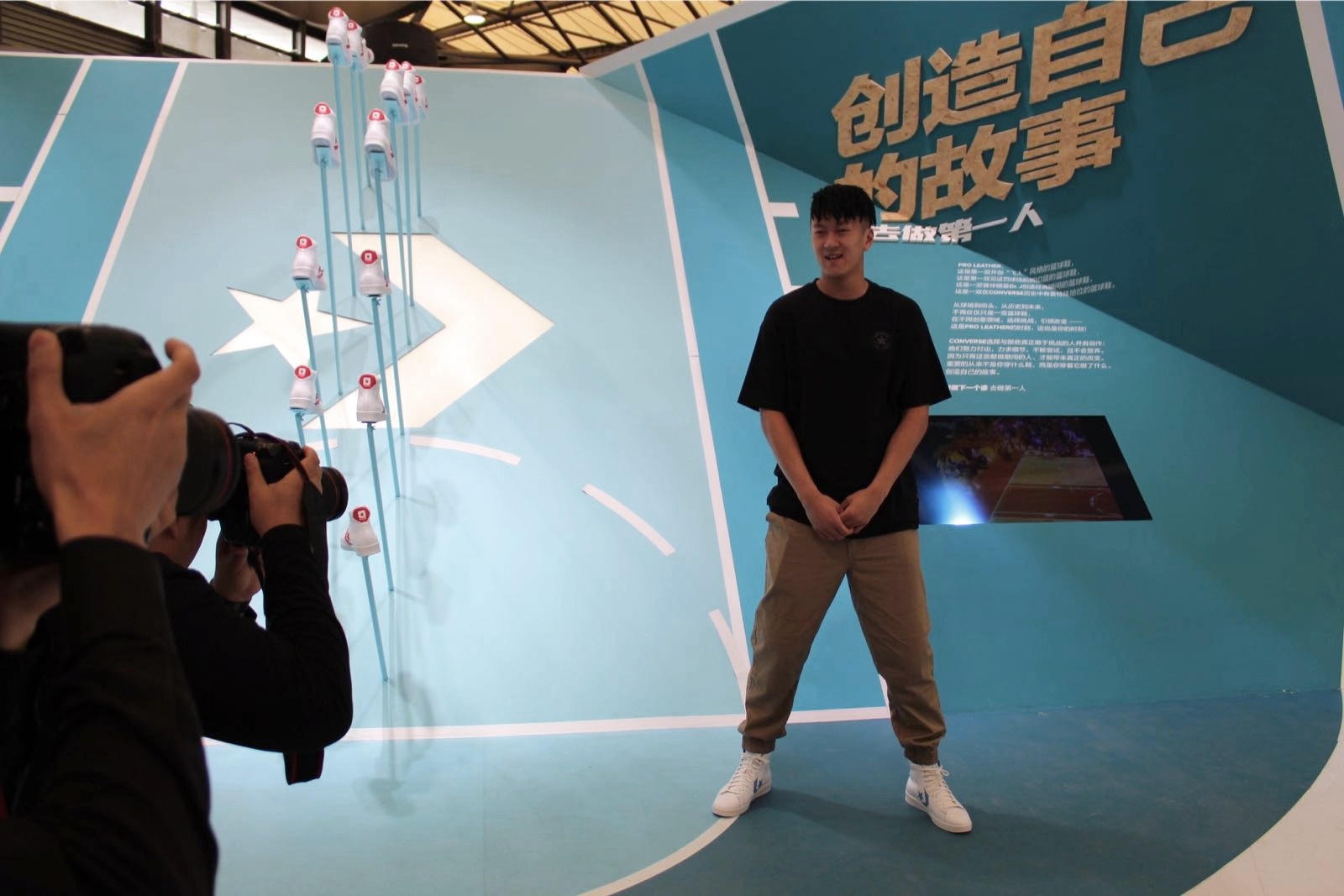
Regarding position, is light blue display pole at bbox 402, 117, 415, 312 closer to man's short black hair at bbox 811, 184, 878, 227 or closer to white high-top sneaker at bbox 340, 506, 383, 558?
white high-top sneaker at bbox 340, 506, 383, 558

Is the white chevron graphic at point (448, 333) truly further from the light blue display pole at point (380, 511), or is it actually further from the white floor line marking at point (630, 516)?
the white floor line marking at point (630, 516)

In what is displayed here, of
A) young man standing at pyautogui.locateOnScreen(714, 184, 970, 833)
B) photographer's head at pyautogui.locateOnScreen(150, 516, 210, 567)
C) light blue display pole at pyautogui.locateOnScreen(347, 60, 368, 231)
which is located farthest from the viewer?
light blue display pole at pyautogui.locateOnScreen(347, 60, 368, 231)

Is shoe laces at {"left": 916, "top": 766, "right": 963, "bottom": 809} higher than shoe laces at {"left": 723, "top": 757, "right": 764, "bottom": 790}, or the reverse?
shoe laces at {"left": 723, "top": 757, "right": 764, "bottom": 790}

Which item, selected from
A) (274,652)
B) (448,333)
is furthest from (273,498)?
(448,333)

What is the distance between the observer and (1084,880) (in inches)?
66.7

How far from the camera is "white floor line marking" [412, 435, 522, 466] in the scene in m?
2.85

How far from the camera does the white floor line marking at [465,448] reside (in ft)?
9.35

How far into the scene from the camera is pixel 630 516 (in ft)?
8.96

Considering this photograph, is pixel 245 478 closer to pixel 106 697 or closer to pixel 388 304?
pixel 106 697

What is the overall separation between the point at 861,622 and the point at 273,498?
53.1 inches

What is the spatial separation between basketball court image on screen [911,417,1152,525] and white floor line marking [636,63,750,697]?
594 millimetres

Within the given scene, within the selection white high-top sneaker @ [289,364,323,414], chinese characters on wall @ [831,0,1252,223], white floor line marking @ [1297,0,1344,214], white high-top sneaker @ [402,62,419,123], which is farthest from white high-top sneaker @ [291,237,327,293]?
white floor line marking @ [1297,0,1344,214]

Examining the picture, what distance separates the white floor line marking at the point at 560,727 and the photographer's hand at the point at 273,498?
1367 millimetres

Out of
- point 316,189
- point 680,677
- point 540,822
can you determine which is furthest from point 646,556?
point 316,189
